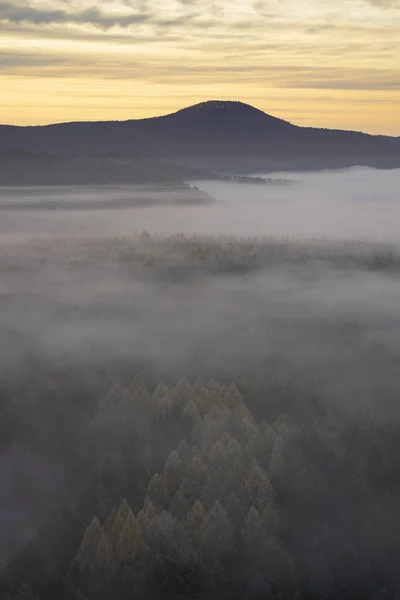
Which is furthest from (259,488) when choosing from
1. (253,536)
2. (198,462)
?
(253,536)

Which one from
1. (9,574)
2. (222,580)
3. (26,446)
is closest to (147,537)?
(222,580)

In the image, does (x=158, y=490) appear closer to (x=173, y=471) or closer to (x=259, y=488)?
(x=173, y=471)

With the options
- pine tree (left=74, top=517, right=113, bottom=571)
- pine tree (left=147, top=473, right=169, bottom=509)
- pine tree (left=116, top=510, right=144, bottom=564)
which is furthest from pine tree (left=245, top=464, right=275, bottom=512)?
pine tree (left=74, top=517, right=113, bottom=571)

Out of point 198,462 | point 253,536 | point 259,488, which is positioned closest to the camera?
point 253,536

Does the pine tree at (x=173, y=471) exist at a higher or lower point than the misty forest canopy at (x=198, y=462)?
higher

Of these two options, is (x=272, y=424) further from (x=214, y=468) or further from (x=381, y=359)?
(x=381, y=359)

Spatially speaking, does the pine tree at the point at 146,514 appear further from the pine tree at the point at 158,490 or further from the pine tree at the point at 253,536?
the pine tree at the point at 253,536

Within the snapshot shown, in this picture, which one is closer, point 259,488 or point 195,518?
point 195,518

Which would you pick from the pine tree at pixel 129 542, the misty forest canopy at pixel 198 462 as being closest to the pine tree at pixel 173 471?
the misty forest canopy at pixel 198 462

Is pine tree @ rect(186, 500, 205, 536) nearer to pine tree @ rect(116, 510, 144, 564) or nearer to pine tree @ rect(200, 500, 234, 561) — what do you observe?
pine tree @ rect(200, 500, 234, 561)
